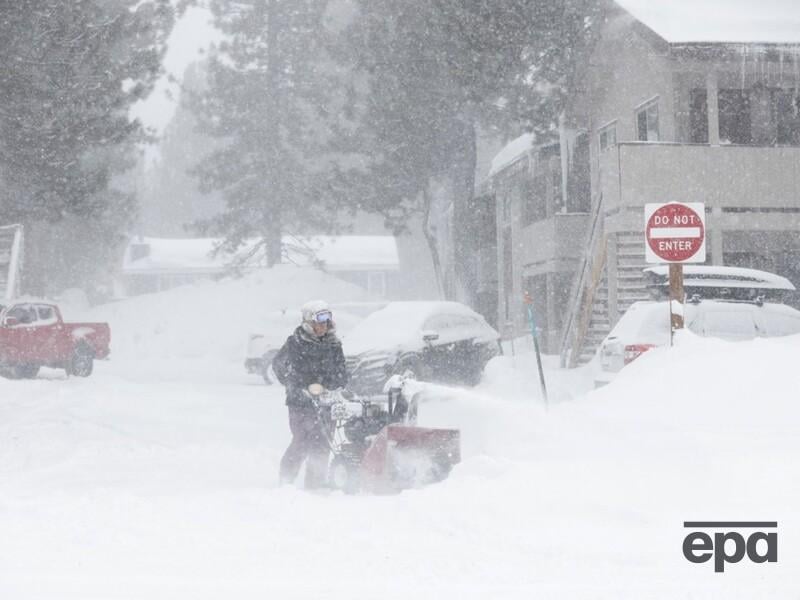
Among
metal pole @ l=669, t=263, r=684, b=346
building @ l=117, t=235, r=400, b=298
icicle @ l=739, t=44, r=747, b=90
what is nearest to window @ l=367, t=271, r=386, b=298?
building @ l=117, t=235, r=400, b=298

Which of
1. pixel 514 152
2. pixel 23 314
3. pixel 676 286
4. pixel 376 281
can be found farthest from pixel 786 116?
pixel 376 281

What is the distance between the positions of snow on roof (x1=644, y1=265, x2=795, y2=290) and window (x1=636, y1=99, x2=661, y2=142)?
516cm

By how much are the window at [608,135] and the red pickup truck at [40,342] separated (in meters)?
11.9

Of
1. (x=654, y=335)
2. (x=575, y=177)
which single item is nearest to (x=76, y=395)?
(x=654, y=335)

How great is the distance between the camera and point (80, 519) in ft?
25.2

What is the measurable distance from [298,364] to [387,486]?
1.39 metres

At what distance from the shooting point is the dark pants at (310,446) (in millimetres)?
9453

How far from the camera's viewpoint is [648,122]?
2358 cm

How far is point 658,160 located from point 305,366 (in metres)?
12.8

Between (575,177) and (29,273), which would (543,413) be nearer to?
(575,177)

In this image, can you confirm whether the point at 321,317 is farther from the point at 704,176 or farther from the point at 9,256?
the point at 9,256

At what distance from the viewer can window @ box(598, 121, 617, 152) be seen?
82.9 feet

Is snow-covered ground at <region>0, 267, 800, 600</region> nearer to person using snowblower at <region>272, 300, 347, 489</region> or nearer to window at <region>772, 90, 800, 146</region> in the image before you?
person using snowblower at <region>272, 300, 347, 489</region>

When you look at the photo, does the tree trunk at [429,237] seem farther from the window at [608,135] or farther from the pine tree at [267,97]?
the window at [608,135]
